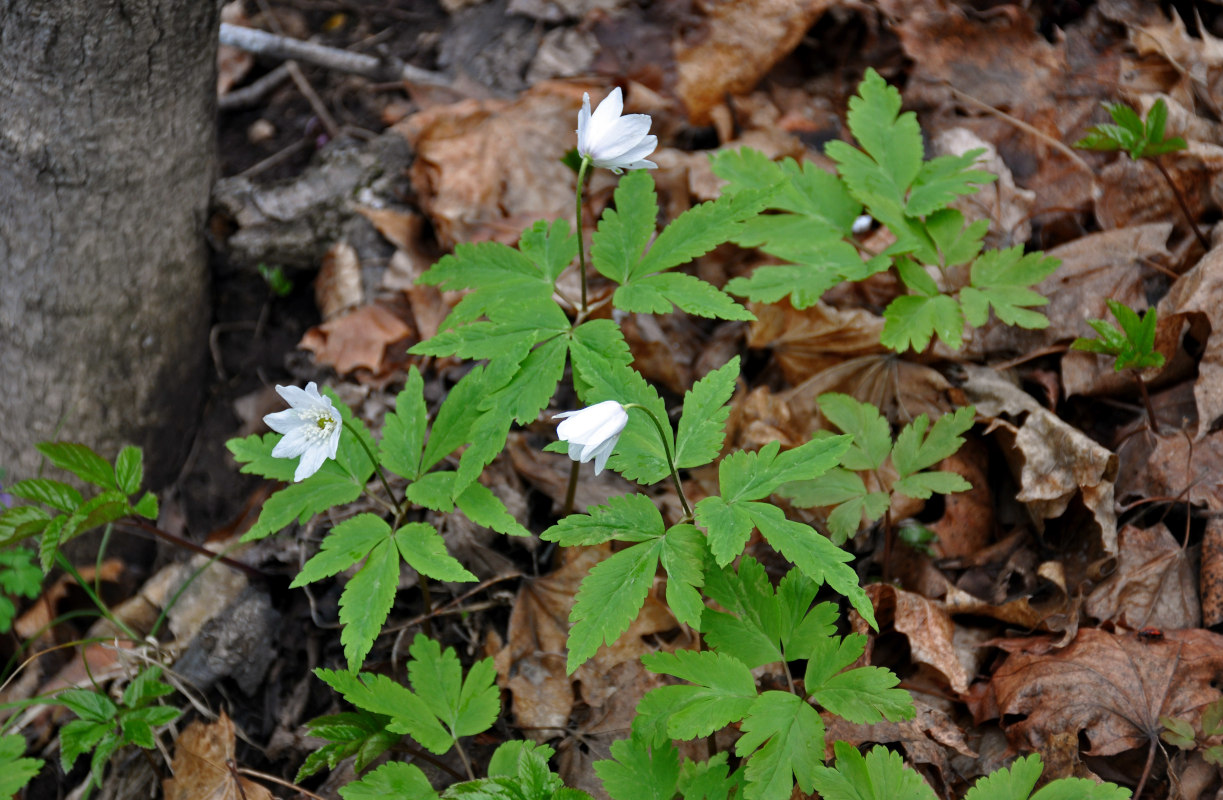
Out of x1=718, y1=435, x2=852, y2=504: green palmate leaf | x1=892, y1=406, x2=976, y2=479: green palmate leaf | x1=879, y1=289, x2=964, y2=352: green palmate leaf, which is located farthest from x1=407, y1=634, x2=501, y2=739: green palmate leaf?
x1=879, y1=289, x2=964, y2=352: green palmate leaf

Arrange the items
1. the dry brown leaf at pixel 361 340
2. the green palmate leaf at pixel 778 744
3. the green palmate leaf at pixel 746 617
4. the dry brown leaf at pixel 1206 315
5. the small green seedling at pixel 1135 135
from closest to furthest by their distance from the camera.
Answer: the green palmate leaf at pixel 778 744, the green palmate leaf at pixel 746 617, the dry brown leaf at pixel 1206 315, the small green seedling at pixel 1135 135, the dry brown leaf at pixel 361 340

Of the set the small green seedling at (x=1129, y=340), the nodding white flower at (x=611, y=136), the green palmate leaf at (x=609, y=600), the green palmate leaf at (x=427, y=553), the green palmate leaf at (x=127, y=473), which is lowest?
the green palmate leaf at (x=127, y=473)

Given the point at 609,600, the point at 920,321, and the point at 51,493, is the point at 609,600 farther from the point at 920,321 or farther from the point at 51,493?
the point at 51,493


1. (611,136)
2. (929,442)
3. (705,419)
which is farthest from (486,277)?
(929,442)

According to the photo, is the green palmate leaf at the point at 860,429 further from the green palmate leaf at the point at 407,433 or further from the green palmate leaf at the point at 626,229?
the green palmate leaf at the point at 407,433

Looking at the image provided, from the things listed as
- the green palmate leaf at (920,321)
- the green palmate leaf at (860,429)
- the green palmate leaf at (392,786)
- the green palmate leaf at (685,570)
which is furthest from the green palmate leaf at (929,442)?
the green palmate leaf at (392,786)

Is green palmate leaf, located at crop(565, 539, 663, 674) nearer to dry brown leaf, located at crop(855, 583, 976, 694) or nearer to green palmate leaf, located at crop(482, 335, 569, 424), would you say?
green palmate leaf, located at crop(482, 335, 569, 424)
